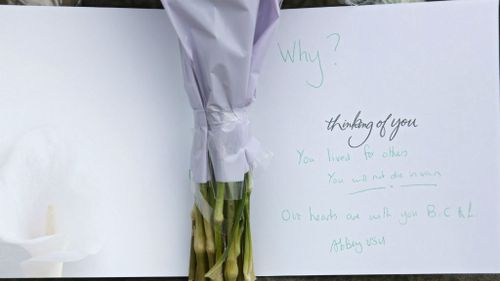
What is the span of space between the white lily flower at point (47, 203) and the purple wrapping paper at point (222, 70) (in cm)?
13

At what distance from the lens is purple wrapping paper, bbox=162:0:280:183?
1.41ft

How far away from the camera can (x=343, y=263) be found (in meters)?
0.51

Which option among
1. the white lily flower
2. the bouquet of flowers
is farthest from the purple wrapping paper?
the white lily flower

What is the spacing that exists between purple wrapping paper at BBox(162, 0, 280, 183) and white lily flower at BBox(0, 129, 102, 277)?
131 mm

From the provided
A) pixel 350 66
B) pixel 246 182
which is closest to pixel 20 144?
pixel 246 182

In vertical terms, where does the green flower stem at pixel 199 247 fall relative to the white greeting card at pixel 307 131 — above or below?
below

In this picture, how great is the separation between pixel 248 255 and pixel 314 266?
0.07 m

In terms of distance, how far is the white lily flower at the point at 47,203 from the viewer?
19.4 inches

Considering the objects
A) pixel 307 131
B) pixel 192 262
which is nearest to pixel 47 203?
pixel 192 262

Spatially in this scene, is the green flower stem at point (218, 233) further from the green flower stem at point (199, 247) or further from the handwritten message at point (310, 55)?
the handwritten message at point (310, 55)

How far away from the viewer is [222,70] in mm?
437

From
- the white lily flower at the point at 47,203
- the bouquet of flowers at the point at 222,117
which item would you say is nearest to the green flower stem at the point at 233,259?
the bouquet of flowers at the point at 222,117

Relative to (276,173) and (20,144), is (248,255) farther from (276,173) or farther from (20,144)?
(20,144)

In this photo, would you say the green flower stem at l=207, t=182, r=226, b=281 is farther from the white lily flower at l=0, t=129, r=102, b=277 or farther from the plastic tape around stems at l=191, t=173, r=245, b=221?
the white lily flower at l=0, t=129, r=102, b=277
